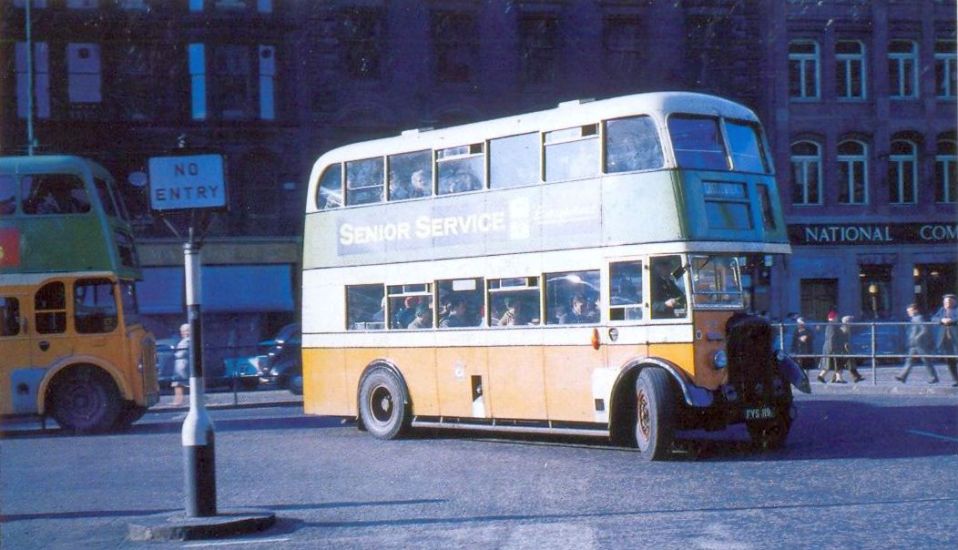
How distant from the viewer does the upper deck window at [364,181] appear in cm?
1994

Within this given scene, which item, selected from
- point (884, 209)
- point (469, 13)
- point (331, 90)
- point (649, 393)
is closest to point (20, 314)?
point (649, 393)

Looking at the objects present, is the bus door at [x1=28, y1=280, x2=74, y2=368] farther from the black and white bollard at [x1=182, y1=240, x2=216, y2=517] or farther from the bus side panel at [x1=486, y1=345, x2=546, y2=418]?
the black and white bollard at [x1=182, y1=240, x2=216, y2=517]

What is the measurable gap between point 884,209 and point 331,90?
1860cm

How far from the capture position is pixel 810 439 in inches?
709

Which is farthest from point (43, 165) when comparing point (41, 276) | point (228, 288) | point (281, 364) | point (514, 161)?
point (228, 288)

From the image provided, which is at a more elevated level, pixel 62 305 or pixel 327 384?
pixel 62 305

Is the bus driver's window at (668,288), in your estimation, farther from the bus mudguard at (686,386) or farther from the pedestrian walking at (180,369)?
the pedestrian walking at (180,369)

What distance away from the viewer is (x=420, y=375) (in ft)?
63.5

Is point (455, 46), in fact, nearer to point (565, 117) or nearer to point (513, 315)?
point (513, 315)

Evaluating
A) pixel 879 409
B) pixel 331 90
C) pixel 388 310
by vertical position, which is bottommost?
pixel 879 409

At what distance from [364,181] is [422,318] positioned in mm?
2354

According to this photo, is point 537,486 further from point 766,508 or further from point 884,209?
point 884,209

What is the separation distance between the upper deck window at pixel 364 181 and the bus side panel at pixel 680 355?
18.5 ft

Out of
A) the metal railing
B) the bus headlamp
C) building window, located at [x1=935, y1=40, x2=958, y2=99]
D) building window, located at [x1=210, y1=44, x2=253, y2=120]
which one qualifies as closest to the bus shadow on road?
the bus headlamp
